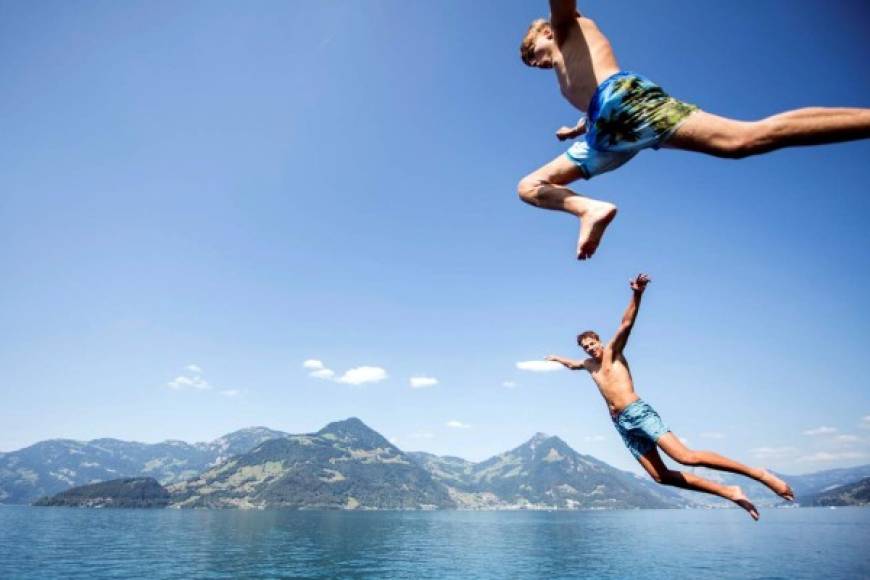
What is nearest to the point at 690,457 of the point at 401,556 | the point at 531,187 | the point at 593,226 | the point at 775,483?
the point at 775,483

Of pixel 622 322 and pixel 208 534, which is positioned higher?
pixel 622 322

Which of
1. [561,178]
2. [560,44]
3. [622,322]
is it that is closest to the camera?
[560,44]

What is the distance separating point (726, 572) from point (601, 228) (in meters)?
117

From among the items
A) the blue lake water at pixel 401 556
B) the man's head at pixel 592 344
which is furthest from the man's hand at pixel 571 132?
the blue lake water at pixel 401 556

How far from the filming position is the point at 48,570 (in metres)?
83.5

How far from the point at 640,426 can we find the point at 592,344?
1469 mm

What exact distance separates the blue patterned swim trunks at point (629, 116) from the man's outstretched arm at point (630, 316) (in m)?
2.80

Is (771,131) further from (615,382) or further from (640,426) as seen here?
(615,382)

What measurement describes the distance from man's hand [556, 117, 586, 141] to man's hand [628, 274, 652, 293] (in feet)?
6.99

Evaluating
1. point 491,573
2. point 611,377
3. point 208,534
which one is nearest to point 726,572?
point 491,573

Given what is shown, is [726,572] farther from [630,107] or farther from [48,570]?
[48,570]

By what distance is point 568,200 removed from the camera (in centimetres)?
396

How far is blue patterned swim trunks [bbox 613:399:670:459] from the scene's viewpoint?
6.57 m

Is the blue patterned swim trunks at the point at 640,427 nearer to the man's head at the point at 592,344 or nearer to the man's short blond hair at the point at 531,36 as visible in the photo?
the man's head at the point at 592,344
